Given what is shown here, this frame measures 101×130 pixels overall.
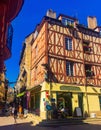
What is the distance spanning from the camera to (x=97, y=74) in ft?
58.9

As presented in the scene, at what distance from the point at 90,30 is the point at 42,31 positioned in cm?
558

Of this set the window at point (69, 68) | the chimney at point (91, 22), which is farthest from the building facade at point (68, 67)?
the chimney at point (91, 22)

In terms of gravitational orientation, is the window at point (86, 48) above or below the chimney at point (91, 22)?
below

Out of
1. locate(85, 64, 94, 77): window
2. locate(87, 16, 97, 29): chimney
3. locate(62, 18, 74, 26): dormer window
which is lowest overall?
locate(85, 64, 94, 77): window

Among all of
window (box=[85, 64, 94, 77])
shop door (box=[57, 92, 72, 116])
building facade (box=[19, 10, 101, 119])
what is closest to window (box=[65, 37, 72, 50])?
building facade (box=[19, 10, 101, 119])

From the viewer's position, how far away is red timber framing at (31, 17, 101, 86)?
50.9 feet

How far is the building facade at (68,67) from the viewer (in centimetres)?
1494

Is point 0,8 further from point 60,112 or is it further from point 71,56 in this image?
point 71,56

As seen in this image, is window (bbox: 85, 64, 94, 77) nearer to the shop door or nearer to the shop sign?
the shop sign

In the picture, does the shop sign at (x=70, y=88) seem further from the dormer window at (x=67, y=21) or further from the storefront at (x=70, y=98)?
the dormer window at (x=67, y=21)

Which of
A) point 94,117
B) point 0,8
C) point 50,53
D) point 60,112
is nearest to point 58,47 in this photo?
point 50,53

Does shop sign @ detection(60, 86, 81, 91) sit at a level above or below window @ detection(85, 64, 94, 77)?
below

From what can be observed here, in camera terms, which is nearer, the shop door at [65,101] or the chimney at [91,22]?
the shop door at [65,101]

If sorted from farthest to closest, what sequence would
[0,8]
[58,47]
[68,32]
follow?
[68,32] < [58,47] < [0,8]
